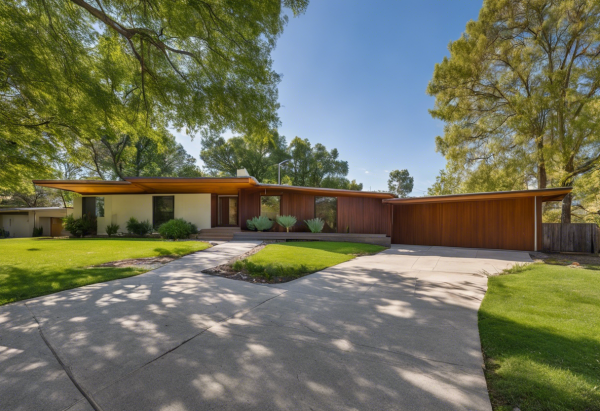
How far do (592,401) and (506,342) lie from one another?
848 mm

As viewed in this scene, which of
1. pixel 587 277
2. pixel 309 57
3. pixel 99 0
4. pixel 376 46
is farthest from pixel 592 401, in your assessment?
→ pixel 376 46

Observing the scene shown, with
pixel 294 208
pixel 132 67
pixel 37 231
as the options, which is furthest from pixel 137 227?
pixel 37 231

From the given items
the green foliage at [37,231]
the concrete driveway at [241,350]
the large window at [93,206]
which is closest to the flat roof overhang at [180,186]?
the large window at [93,206]

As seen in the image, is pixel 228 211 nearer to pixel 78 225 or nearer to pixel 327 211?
pixel 327 211

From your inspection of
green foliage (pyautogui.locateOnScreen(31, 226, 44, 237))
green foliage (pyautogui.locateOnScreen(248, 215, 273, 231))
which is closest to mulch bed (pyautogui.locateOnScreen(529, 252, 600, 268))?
green foliage (pyautogui.locateOnScreen(248, 215, 273, 231))

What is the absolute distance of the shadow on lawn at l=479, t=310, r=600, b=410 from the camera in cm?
171

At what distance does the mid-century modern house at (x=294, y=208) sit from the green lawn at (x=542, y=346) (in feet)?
28.8

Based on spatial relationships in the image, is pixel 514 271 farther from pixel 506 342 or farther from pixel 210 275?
pixel 210 275

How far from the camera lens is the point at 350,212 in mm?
14312

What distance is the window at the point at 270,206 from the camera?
48.2ft

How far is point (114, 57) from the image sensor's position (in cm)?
665

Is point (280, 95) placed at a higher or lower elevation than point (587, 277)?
higher

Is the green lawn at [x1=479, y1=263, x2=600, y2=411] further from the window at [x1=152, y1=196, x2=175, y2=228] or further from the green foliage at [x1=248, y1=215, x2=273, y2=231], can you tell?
the window at [x1=152, y1=196, x2=175, y2=228]

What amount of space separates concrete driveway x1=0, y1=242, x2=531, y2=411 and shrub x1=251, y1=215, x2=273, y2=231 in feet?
30.7
